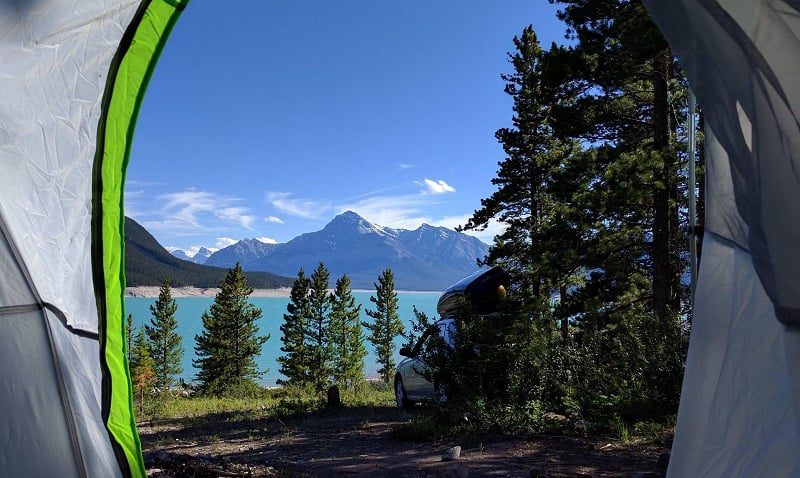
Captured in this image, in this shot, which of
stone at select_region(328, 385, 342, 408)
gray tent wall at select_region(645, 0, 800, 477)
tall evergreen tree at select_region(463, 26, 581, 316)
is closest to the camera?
gray tent wall at select_region(645, 0, 800, 477)

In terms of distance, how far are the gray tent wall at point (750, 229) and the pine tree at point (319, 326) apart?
4334 centimetres

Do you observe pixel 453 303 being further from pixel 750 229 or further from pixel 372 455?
pixel 750 229

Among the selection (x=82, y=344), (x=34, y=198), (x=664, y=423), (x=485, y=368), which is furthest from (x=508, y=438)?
(x=34, y=198)

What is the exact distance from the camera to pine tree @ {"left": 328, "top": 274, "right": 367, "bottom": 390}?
1797 inches

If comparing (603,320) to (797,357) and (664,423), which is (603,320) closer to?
(664,423)

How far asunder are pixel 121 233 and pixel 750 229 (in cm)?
303

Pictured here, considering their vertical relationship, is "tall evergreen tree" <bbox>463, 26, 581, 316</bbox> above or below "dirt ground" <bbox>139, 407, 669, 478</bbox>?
above

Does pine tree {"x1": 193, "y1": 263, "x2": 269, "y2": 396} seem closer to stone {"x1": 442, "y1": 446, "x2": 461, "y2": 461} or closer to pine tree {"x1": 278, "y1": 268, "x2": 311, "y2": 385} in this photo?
pine tree {"x1": 278, "y1": 268, "x2": 311, "y2": 385}

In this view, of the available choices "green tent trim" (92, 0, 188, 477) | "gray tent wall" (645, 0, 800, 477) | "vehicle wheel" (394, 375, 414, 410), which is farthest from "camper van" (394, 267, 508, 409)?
"gray tent wall" (645, 0, 800, 477)

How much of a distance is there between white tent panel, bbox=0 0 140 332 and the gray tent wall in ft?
8.81

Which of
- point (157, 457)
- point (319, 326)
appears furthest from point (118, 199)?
point (319, 326)

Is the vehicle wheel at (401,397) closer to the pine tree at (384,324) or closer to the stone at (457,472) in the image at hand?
the stone at (457,472)

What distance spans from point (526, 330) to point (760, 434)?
6.33 m

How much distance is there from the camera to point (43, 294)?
2.84 meters
